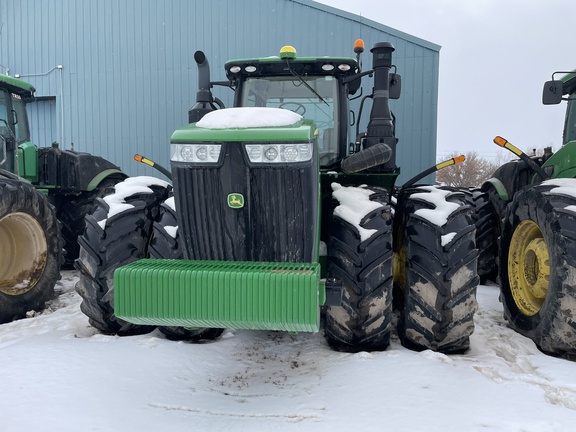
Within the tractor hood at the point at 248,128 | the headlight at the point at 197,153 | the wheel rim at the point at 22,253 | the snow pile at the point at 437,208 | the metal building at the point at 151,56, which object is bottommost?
the wheel rim at the point at 22,253

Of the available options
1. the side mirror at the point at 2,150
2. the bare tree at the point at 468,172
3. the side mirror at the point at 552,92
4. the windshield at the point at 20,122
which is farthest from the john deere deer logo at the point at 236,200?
the bare tree at the point at 468,172

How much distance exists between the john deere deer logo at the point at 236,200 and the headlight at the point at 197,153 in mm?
222

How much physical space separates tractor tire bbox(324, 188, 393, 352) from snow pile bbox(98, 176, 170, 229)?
1634 millimetres

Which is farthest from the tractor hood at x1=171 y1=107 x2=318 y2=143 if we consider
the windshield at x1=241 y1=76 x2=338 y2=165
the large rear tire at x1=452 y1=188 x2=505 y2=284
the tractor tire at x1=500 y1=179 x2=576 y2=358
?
the large rear tire at x1=452 y1=188 x2=505 y2=284

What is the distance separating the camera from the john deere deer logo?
270cm

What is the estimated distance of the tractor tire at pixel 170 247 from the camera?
3.22m

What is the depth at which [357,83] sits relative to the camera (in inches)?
169

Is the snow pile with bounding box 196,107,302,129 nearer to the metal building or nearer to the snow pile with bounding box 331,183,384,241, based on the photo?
the snow pile with bounding box 331,183,384,241

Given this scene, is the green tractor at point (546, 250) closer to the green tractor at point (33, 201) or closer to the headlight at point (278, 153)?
the headlight at point (278, 153)

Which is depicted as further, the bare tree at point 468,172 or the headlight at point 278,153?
the bare tree at point 468,172

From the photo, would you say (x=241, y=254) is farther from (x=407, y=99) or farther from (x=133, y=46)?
(x=133, y=46)

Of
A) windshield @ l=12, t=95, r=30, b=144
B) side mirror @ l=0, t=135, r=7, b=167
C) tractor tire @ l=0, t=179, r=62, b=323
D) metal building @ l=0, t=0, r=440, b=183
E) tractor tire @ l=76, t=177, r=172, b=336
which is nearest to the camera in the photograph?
A: tractor tire @ l=76, t=177, r=172, b=336

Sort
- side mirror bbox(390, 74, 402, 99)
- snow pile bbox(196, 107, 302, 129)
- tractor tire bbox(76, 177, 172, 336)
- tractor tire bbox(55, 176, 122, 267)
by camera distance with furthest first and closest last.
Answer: tractor tire bbox(55, 176, 122, 267) → side mirror bbox(390, 74, 402, 99) → tractor tire bbox(76, 177, 172, 336) → snow pile bbox(196, 107, 302, 129)

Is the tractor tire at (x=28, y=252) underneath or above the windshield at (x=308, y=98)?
underneath
